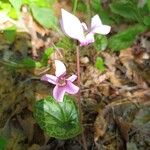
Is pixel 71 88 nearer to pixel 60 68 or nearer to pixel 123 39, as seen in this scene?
pixel 60 68

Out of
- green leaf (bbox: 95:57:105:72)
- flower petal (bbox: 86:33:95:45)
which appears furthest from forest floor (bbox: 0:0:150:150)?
flower petal (bbox: 86:33:95:45)

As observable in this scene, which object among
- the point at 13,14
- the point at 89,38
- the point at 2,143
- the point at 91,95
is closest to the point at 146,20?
the point at 91,95

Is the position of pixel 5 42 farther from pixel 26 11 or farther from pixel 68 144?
pixel 68 144

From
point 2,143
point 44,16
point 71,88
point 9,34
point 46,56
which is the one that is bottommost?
point 2,143

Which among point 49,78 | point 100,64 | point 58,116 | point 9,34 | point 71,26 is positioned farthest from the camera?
point 9,34

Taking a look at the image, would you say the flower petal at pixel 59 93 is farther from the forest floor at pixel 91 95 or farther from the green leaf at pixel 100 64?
the green leaf at pixel 100 64

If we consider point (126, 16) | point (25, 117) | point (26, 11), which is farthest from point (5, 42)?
point (126, 16)

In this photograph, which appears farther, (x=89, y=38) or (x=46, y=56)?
(x=46, y=56)
